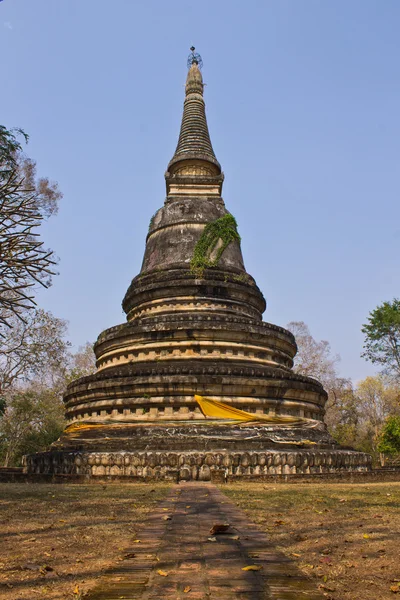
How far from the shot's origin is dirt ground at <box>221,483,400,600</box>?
329 centimetres

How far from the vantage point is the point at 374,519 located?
5945mm

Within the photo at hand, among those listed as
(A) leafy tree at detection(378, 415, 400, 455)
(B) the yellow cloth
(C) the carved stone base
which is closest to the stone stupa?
(C) the carved stone base

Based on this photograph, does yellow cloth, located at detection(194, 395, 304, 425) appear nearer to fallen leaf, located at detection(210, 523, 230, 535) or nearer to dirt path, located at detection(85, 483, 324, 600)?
dirt path, located at detection(85, 483, 324, 600)

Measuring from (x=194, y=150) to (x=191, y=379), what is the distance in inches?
642

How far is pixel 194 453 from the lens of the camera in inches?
520

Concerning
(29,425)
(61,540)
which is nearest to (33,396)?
(29,425)

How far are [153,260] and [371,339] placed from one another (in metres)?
Result: 19.5

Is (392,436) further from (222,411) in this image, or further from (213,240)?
(222,411)

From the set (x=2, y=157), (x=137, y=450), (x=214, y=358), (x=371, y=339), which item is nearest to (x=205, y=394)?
(x=214, y=358)

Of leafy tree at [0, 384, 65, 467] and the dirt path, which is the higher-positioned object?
leafy tree at [0, 384, 65, 467]

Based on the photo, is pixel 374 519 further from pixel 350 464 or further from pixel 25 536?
pixel 350 464

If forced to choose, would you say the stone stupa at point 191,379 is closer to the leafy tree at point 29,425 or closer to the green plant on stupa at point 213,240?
the green plant on stupa at point 213,240

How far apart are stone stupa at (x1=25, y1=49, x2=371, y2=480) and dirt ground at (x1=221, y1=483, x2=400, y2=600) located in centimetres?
498

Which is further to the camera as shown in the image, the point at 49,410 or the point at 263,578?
the point at 49,410
